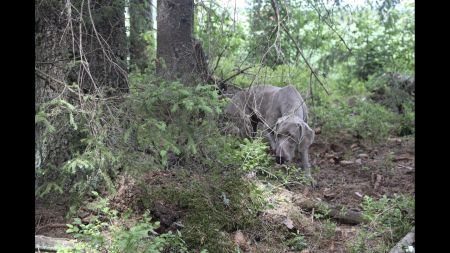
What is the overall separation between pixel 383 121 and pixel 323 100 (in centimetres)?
144

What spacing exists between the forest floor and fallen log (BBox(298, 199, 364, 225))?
79 millimetres

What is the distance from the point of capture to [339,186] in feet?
29.5

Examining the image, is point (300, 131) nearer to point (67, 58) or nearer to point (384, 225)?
point (384, 225)

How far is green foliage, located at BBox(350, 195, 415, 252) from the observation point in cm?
633

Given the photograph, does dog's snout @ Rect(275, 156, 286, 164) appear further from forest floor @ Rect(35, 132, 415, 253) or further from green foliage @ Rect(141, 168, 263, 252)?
green foliage @ Rect(141, 168, 263, 252)

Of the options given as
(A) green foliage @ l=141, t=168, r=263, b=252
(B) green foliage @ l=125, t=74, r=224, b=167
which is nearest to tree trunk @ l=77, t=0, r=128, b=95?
(B) green foliage @ l=125, t=74, r=224, b=167

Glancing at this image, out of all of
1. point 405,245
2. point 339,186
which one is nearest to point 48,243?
point 405,245

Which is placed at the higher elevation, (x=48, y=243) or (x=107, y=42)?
(x=107, y=42)

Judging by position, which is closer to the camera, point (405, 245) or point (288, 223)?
point (405, 245)

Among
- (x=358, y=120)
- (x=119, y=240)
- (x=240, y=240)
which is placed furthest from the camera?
(x=358, y=120)

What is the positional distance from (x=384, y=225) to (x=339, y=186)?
7.91 feet
